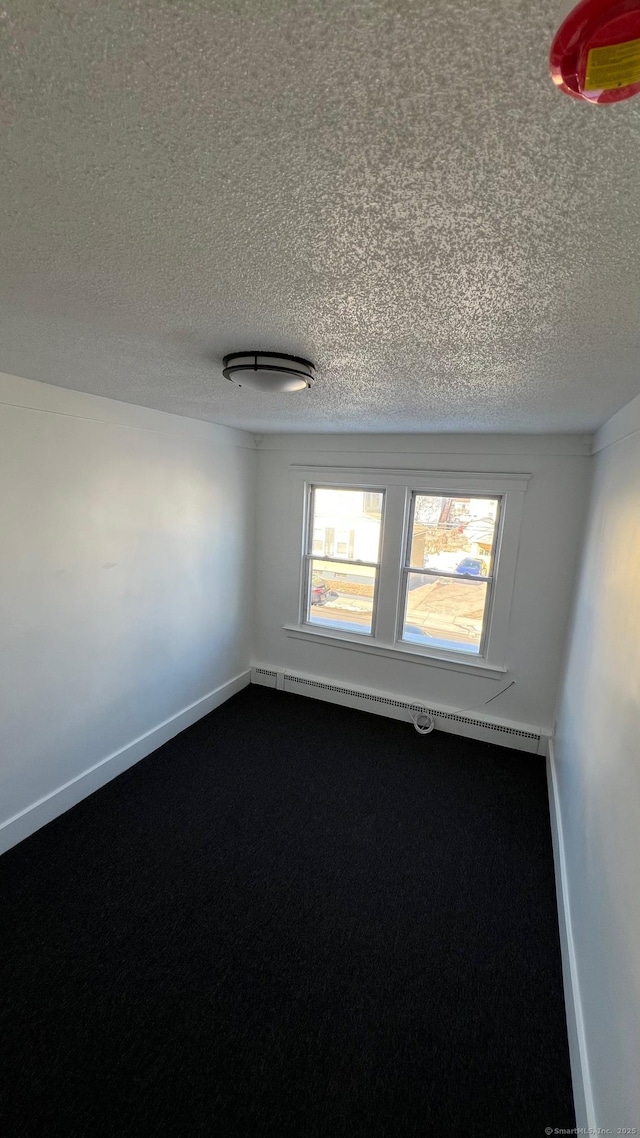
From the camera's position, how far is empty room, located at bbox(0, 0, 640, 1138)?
54 centimetres

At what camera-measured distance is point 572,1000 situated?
1.72 meters

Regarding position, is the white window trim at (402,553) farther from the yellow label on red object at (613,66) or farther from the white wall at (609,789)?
the yellow label on red object at (613,66)

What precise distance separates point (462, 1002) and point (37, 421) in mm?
3223

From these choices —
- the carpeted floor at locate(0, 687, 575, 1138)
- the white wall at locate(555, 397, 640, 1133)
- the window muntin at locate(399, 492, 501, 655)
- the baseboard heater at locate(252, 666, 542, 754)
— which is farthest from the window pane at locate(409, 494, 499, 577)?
the carpeted floor at locate(0, 687, 575, 1138)

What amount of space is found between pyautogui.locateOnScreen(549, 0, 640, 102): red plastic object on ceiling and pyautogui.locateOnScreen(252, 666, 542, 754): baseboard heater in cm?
376

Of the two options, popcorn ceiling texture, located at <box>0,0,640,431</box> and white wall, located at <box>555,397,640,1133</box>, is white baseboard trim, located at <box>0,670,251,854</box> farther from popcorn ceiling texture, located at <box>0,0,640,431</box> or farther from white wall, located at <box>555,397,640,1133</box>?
white wall, located at <box>555,397,640,1133</box>

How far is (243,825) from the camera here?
8.66 feet

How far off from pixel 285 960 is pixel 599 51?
103 inches

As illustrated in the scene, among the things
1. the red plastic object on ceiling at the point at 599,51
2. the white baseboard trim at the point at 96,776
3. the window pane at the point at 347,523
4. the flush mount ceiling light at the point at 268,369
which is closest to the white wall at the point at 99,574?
the white baseboard trim at the point at 96,776

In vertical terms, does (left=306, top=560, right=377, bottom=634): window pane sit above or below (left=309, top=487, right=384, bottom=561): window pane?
below

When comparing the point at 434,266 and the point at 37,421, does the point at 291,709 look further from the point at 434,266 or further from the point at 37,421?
the point at 434,266

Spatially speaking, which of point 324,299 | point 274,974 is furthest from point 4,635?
point 324,299

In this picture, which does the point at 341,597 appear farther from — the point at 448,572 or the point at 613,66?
the point at 613,66

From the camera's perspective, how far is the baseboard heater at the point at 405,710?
352cm
